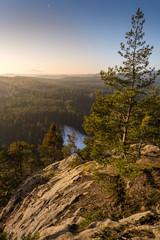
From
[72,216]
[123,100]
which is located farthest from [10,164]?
[123,100]

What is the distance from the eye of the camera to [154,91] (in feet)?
29.2

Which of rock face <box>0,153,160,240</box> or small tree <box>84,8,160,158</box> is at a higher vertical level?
small tree <box>84,8,160,158</box>

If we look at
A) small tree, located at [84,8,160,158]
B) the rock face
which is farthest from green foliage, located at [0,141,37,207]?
small tree, located at [84,8,160,158]

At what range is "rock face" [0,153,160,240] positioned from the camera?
17.3 feet

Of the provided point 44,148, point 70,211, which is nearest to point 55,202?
point 70,211

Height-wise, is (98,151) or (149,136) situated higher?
(149,136)

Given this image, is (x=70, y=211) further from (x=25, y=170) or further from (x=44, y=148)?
(x=25, y=170)

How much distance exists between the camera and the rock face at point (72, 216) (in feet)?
17.3

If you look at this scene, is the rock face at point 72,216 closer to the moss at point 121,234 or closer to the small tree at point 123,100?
the moss at point 121,234

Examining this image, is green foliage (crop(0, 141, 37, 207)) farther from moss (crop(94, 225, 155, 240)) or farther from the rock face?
moss (crop(94, 225, 155, 240))

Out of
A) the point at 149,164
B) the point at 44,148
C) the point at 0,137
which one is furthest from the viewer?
the point at 0,137

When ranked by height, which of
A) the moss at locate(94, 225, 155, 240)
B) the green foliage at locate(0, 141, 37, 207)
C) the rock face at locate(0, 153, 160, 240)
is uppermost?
the moss at locate(94, 225, 155, 240)

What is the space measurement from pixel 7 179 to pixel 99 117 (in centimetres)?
2339

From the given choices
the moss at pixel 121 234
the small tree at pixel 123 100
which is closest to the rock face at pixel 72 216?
the moss at pixel 121 234
